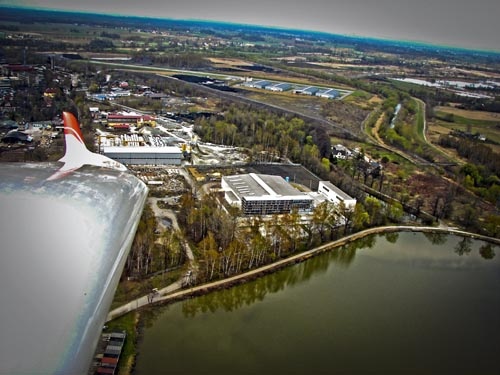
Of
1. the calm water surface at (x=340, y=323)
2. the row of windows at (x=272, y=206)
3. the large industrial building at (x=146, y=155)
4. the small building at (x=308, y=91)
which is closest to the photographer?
the calm water surface at (x=340, y=323)

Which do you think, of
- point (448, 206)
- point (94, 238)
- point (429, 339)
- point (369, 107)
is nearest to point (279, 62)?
point (369, 107)

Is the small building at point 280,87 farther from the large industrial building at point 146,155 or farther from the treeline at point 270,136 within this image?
the large industrial building at point 146,155

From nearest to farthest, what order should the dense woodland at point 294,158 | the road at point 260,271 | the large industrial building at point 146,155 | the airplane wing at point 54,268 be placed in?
the airplane wing at point 54,268 < the road at point 260,271 < the dense woodland at point 294,158 < the large industrial building at point 146,155

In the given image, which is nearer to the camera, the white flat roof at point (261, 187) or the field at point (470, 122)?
the white flat roof at point (261, 187)

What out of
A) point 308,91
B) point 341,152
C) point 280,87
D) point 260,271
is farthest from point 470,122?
point 260,271

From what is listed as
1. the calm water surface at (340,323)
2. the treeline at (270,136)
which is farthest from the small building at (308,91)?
the calm water surface at (340,323)

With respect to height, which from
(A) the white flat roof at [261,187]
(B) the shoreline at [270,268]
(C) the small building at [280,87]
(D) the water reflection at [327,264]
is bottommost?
(D) the water reflection at [327,264]

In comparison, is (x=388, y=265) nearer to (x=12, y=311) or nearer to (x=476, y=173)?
(x=476, y=173)
